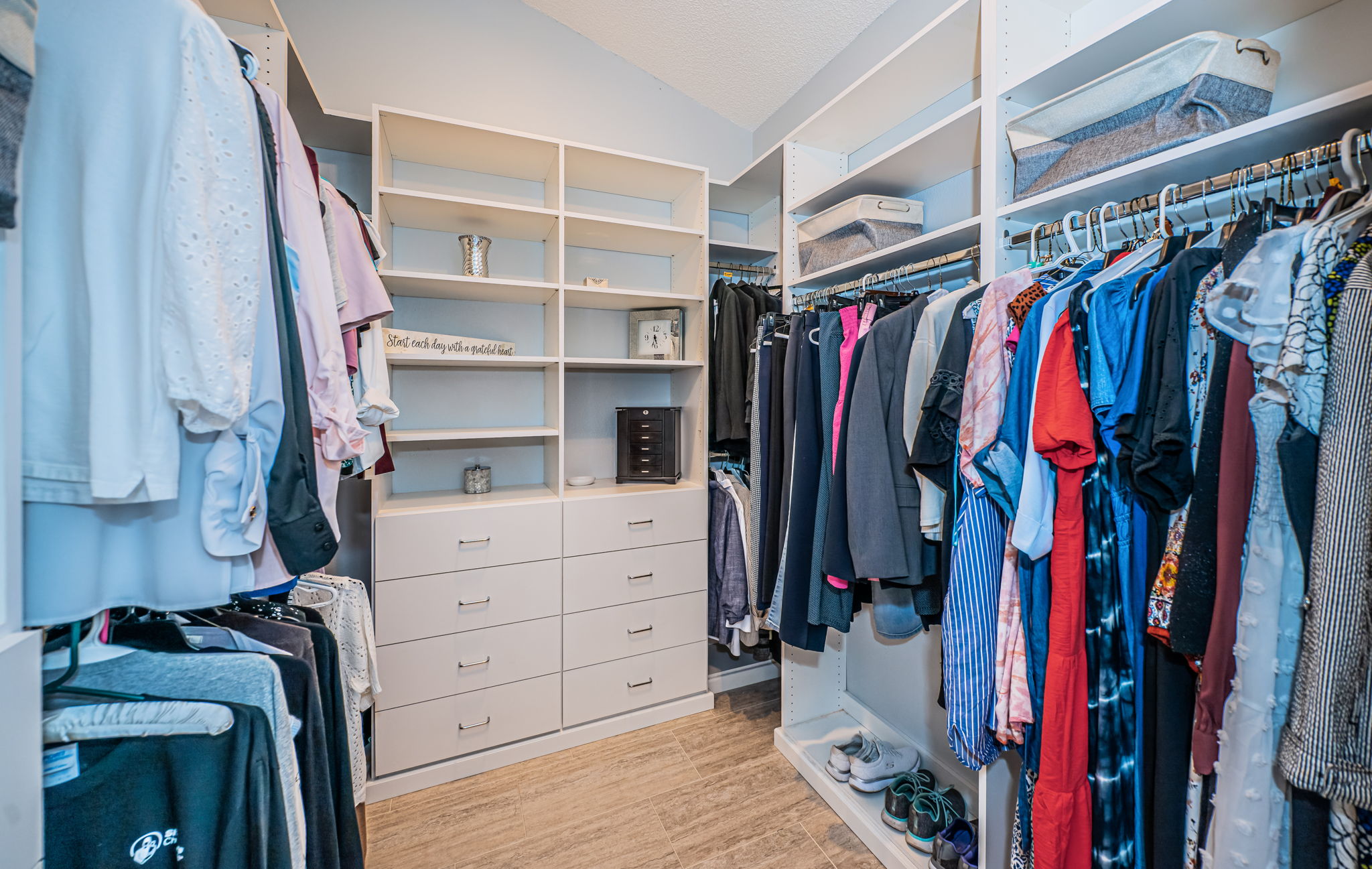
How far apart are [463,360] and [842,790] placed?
190 centimetres

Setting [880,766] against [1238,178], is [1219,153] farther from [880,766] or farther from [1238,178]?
[880,766]

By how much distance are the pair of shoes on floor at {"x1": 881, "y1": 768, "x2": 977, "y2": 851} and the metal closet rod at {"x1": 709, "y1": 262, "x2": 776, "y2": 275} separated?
2.02 meters

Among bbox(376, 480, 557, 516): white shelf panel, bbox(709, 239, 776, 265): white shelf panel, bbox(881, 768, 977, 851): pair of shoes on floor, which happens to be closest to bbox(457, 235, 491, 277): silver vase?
bbox(376, 480, 557, 516): white shelf panel

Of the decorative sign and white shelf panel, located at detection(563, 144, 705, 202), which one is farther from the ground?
white shelf panel, located at detection(563, 144, 705, 202)

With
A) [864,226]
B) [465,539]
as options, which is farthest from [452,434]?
[864,226]

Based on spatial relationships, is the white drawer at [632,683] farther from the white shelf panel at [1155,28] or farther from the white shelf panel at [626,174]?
the white shelf panel at [1155,28]

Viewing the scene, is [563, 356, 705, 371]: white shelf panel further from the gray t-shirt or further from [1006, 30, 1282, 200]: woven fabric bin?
the gray t-shirt

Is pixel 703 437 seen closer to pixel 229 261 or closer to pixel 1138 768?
pixel 1138 768

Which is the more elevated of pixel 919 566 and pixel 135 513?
pixel 135 513

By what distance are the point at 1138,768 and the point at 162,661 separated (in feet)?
4.76

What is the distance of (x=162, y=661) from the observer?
693 mm

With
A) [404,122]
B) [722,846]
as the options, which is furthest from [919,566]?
[404,122]

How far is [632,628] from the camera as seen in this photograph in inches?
87.6

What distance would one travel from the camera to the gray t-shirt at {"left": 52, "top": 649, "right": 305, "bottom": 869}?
668mm
